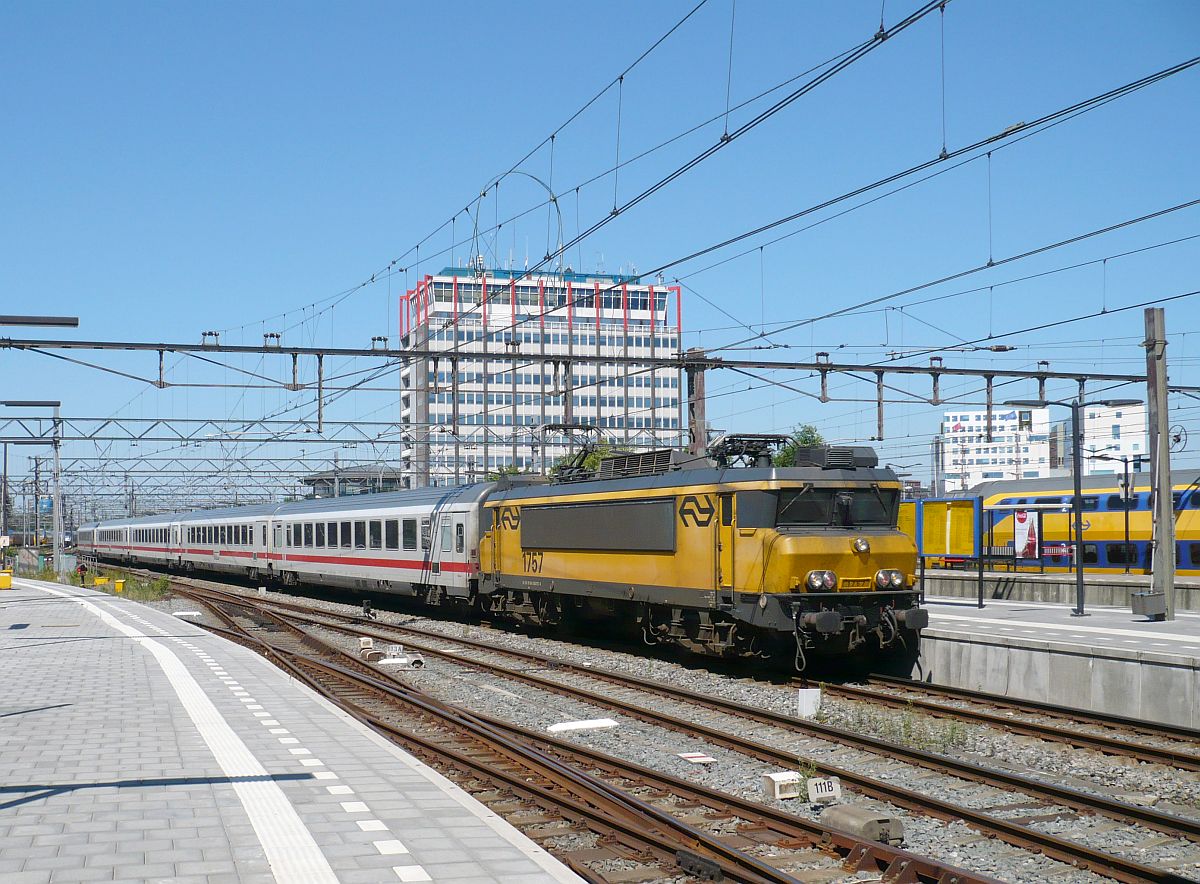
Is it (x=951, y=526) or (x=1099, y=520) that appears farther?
(x=951, y=526)

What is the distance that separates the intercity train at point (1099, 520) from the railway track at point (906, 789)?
20.4m

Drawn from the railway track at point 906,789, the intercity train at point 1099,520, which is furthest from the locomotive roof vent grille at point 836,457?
the intercity train at point 1099,520

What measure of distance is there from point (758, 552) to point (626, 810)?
786 centimetres

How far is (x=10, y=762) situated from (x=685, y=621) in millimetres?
10994

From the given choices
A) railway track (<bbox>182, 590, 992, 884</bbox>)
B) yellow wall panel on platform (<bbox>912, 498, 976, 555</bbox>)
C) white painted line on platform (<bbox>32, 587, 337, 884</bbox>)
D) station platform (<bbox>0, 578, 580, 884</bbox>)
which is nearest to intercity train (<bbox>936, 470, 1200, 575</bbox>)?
yellow wall panel on platform (<bbox>912, 498, 976, 555</bbox>)

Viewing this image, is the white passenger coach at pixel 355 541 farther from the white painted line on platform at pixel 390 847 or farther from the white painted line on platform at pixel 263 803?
the white painted line on platform at pixel 390 847

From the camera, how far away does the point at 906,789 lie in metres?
10.6

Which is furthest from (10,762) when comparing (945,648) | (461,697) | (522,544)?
(522,544)

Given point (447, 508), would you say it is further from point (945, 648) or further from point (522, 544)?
point (945, 648)

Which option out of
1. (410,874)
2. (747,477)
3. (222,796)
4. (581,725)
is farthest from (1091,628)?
(410,874)

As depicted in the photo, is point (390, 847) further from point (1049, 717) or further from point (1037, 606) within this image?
point (1037, 606)


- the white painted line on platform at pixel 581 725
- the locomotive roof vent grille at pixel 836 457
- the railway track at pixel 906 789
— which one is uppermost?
the locomotive roof vent grille at pixel 836 457

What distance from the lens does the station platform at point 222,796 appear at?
7207mm

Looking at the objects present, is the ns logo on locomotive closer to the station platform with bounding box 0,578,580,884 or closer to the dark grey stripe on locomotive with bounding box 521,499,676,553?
the dark grey stripe on locomotive with bounding box 521,499,676,553
